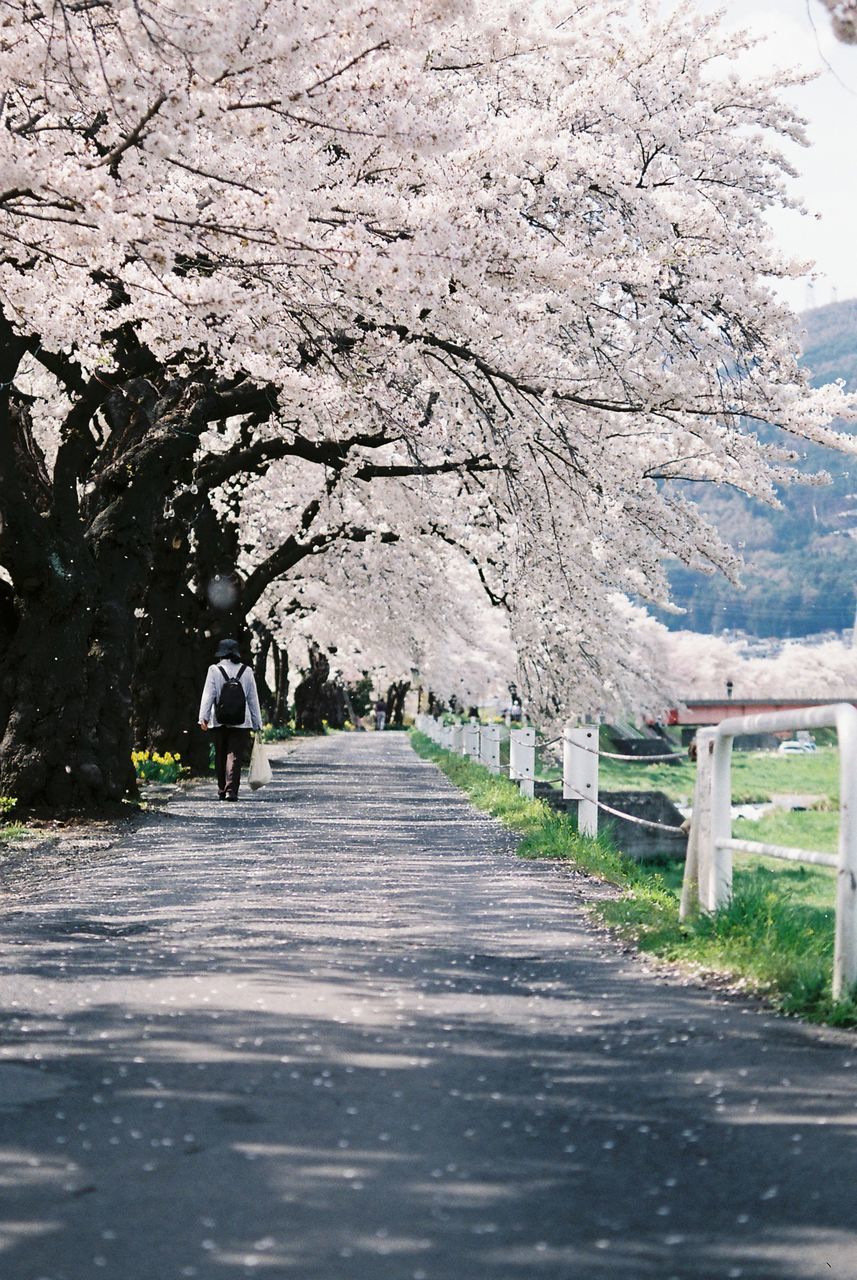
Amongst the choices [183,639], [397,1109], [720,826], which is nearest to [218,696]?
[183,639]

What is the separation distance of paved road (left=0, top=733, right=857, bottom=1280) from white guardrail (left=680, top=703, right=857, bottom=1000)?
0.57 meters

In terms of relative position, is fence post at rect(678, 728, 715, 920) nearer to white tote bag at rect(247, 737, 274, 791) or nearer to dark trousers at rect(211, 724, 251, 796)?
dark trousers at rect(211, 724, 251, 796)

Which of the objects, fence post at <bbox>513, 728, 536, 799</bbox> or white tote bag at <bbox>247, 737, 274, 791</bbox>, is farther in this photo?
white tote bag at <bbox>247, 737, 274, 791</bbox>

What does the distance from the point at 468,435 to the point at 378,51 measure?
12.7 meters

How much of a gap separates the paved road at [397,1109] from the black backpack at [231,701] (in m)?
9.78

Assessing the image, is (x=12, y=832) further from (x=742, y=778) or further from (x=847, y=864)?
(x=742, y=778)

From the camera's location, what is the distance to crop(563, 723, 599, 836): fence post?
15.1 metres

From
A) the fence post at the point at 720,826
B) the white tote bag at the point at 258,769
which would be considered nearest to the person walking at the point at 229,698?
the white tote bag at the point at 258,769

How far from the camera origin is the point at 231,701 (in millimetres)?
19359

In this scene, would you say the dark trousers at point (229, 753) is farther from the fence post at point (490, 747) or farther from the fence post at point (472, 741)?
the fence post at point (472, 741)

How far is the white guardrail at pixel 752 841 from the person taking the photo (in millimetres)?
6605

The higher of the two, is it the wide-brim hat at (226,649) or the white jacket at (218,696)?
the wide-brim hat at (226,649)

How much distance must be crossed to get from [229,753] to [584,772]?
700cm

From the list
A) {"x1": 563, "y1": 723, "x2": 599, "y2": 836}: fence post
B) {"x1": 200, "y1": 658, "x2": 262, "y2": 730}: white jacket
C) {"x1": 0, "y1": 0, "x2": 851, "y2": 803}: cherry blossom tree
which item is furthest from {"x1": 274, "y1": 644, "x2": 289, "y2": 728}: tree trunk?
{"x1": 563, "y1": 723, "x2": 599, "y2": 836}: fence post
